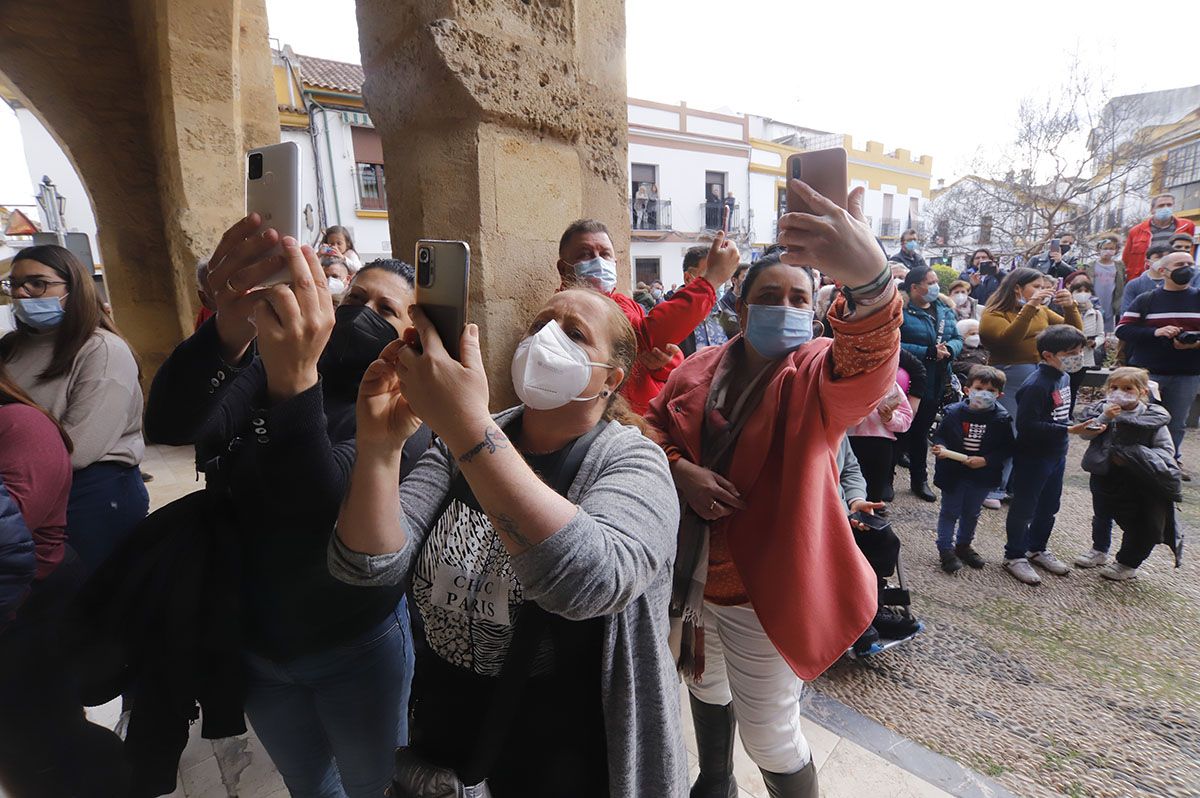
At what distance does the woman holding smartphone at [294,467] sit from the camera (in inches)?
42.7

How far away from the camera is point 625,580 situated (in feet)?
3.11

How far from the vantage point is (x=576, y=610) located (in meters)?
0.91

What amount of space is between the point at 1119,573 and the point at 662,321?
3.71 m

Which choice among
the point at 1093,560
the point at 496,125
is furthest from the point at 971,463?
the point at 496,125

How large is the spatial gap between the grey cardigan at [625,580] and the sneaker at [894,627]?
212cm

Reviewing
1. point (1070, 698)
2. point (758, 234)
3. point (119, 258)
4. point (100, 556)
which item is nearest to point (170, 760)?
point (100, 556)

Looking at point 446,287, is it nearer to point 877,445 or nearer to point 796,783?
point 796,783

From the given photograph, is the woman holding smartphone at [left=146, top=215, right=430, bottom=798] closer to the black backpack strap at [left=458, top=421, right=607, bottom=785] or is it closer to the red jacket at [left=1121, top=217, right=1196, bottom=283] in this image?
the black backpack strap at [left=458, top=421, right=607, bottom=785]

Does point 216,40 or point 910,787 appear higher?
point 216,40

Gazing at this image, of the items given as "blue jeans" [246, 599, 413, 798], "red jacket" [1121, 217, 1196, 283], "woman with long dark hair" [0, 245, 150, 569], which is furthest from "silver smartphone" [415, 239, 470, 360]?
"red jacket" [1121, 217, 1196, 283]

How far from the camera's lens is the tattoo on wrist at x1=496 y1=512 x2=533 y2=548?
885 millimetres

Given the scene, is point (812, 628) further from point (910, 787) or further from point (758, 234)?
point (758, 234)

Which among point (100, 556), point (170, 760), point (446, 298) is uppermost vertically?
point (446, 298)

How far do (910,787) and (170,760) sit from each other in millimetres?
2321
